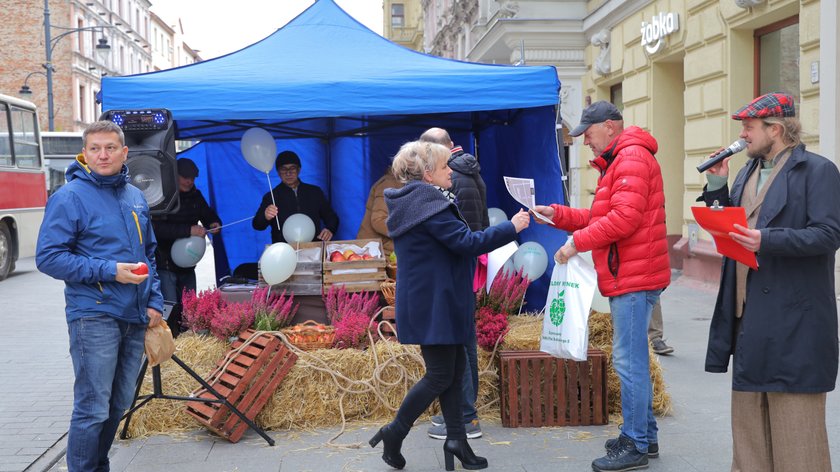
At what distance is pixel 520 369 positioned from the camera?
16.9 feet

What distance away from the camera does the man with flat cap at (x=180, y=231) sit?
22.4 feet

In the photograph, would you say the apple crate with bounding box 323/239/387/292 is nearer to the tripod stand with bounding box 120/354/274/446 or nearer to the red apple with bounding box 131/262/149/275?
the tripod stand with bounding box 120/354/274/446

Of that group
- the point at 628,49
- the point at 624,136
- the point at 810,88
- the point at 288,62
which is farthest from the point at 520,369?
the point at 628,49

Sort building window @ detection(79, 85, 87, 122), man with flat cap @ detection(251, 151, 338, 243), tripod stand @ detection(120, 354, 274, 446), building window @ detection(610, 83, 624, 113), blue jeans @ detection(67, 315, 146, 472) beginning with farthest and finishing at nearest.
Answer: building window @ detection(79, 85, 87, 122), building window @ detection(610, 83, 624, 113), man with flat cap @ detection(251, 151, 338, 243), tripod stand @ detection(120, 354, 274, 446), blue jeans @ detection(67, 315, 146, 472)

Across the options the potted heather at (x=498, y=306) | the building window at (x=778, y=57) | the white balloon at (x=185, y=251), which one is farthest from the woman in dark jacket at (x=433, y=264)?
the building window at (x=778, y=57)

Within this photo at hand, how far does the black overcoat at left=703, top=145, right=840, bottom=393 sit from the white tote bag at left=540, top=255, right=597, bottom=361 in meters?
1.18

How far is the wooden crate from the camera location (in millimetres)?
5141

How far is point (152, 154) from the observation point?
17.7 feet

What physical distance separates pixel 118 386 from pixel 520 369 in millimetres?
2399

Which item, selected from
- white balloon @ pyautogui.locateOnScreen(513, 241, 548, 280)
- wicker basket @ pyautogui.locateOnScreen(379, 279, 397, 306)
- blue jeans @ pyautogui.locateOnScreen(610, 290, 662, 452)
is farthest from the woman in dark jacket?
white balloon @ pyautogui.locateOnScreen(513, 241, 548, 280)

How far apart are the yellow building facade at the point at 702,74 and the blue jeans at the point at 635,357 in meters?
3.90

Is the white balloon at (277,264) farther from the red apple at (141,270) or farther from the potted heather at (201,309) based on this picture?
the red apple at (141,270)

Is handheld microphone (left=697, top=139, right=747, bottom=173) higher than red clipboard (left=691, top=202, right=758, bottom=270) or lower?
higher

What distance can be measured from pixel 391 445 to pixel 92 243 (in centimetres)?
181
